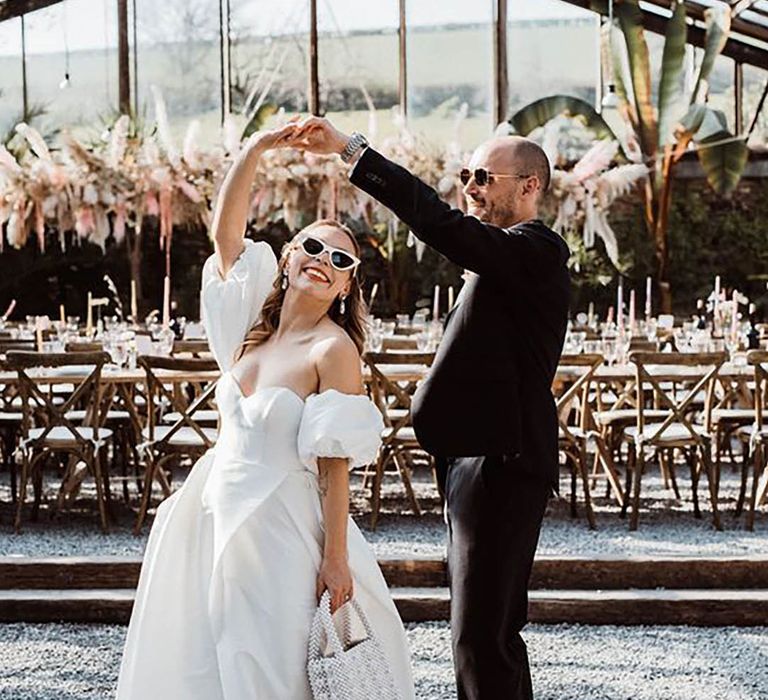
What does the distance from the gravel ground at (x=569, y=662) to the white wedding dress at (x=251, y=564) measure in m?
1.20

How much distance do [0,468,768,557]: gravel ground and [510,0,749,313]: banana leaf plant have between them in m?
6.05

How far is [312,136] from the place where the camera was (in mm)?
2621

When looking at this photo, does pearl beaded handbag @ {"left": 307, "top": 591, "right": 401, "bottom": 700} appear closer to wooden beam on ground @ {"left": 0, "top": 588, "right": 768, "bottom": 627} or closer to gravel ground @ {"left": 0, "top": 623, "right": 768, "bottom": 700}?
gravel ground @ {"left": 0, "top": 623, "right": 768, "bottom": 700}

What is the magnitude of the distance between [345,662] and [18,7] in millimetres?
12816

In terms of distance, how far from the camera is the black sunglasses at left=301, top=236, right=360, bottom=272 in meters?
2.74

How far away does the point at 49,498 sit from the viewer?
7.21 m

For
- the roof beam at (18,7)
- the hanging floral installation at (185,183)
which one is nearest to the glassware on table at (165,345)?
the hanging floral installation at (185,183)

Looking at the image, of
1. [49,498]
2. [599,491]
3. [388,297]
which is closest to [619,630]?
[599,491]

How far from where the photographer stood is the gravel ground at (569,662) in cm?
397

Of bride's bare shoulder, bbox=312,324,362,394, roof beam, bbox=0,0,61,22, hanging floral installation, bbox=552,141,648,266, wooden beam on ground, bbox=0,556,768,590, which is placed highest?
roof beam, bbox=0,0,61,22

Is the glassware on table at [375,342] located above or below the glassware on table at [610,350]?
above

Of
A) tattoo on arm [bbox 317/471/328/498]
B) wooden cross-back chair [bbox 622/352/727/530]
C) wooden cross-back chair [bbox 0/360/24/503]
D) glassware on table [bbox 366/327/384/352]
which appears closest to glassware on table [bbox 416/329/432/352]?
glassware on table [bbox 366/327/384/352]

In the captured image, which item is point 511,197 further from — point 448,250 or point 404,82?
point 404,82

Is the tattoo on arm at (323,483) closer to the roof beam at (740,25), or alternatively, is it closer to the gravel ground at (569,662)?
the gravel ground at (569,662)
